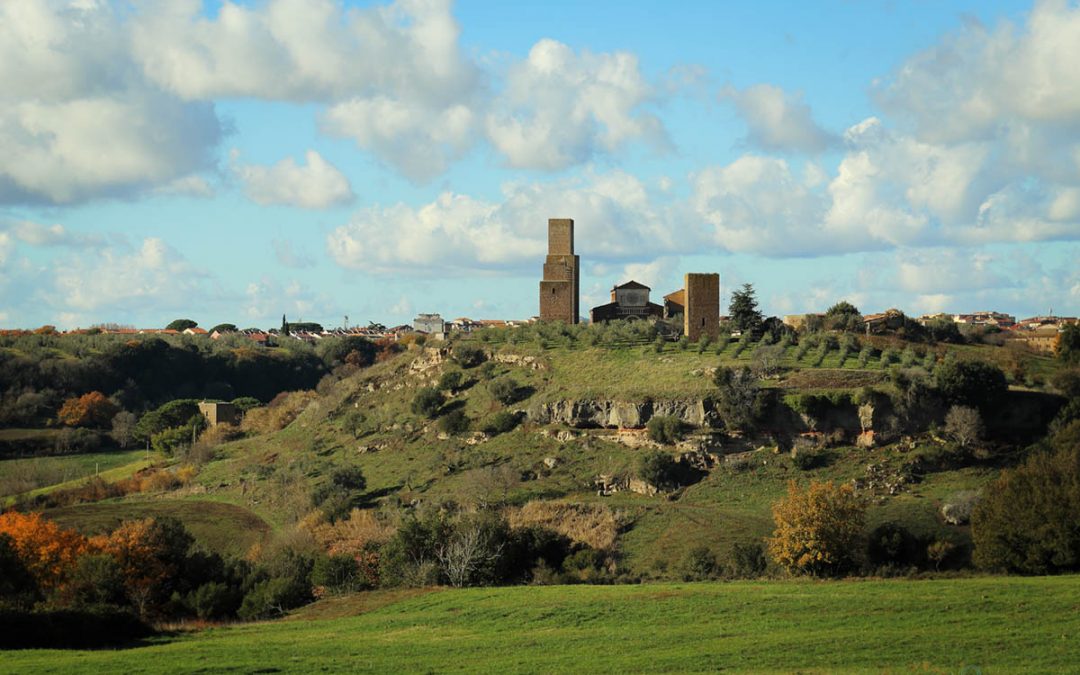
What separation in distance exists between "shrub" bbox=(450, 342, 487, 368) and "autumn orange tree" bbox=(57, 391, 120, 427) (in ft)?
118

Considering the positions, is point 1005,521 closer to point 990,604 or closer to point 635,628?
point 990,604

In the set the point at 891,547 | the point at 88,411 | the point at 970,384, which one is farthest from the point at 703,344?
the point at 88,411

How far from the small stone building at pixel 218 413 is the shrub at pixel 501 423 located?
30693 millimetres

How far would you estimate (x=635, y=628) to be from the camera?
87.0 feet

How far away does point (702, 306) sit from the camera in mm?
62125

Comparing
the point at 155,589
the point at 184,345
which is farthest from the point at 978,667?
the point at 184,345

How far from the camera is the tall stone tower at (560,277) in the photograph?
71250 mm

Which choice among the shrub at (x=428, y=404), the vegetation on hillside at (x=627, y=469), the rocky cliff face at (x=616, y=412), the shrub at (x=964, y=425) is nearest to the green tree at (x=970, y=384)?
the vegetation on hillside at (x=627, y=469)

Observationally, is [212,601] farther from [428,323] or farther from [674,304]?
[428,323]

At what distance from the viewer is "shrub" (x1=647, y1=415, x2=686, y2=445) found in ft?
164

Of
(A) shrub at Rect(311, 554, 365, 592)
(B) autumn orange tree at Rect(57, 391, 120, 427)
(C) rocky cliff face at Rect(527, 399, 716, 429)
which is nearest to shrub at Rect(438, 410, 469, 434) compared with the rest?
(C) rocky cliff face at Rect(527, 399, 716, 429)

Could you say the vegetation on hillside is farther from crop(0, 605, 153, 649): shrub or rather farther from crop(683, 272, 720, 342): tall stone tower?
crop(0, 605, 153, 649): shrub

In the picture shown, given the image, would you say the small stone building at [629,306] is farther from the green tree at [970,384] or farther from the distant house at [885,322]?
the green tree at [970,384]

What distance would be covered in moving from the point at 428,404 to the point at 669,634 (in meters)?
37.2
